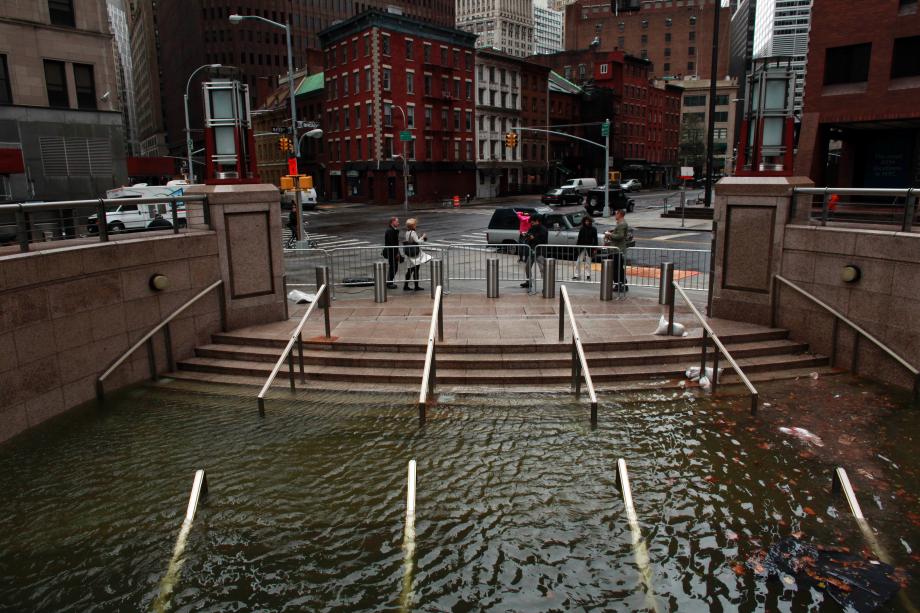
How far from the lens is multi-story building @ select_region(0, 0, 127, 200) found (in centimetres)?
3325

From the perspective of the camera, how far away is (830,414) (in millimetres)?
8961

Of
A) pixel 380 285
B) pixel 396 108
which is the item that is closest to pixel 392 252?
pixel 380 285

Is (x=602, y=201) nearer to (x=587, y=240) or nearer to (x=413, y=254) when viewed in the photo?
(x=587, y=240)

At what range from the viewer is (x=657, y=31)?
13825 centimetres

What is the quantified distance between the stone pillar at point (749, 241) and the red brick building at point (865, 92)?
25583 millimetres

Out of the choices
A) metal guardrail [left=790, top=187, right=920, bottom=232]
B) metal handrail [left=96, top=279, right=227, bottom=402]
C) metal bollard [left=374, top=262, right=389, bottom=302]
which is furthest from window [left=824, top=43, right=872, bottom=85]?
metal handrail [left=96, top=279, right=227, bottom=402]

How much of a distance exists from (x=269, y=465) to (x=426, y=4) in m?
122

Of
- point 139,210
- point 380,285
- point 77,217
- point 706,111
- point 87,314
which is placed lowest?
point 380,285

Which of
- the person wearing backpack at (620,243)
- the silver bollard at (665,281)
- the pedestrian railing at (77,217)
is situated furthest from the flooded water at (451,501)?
the person wearing backpack at (620,243)

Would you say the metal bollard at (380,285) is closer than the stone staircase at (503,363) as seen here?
No

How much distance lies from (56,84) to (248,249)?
101 ft

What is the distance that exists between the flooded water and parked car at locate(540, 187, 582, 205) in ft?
149

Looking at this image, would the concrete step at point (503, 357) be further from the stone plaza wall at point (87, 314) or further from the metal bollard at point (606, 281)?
the metal bollard at point (606, 281)

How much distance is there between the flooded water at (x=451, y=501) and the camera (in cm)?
541
